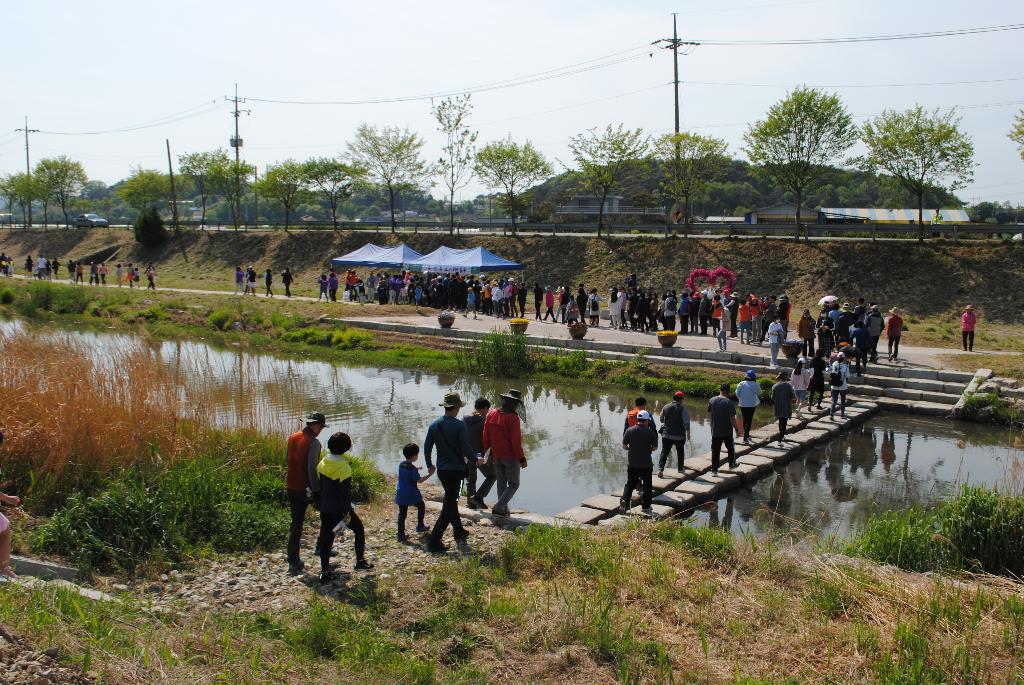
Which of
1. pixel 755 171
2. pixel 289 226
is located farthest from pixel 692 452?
pixel 289 226

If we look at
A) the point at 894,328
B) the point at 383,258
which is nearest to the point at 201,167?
the point at 383,258

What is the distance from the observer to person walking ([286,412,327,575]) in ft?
25.2

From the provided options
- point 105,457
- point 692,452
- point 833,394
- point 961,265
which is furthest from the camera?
point 961,265

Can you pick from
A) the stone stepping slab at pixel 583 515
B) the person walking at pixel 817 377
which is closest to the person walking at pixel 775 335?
the person walking at pixel 817 377

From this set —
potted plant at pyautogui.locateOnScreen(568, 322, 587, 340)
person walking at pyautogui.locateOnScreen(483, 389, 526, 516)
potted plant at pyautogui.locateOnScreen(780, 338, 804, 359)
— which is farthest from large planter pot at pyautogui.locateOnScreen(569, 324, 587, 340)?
person walking at pyautogui.locateOnScreen(483, 389, 526, 516)

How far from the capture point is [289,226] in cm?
5319

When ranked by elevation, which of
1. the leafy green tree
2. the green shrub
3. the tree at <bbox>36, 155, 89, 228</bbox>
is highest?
the tree at <bbox>36, 155, 89, 228</bbox>

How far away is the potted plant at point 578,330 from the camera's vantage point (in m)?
21.8

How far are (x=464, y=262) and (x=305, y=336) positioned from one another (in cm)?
625

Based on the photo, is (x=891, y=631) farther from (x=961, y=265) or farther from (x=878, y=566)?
(x=961, y=265)

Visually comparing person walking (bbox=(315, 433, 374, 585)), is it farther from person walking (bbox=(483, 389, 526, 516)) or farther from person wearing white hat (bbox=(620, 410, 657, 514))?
person wearing white hat (bbox=(620, 410, 657, 514))

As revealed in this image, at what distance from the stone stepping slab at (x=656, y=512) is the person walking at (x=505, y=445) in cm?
160

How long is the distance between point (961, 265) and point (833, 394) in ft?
55.1

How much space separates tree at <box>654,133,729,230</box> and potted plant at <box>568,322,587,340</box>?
1702cm
